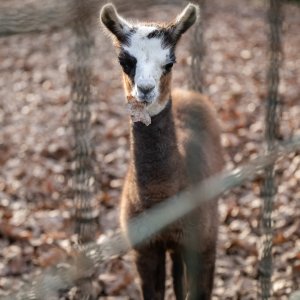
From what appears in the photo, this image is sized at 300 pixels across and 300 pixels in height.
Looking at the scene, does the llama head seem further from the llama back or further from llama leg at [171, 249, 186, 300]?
llama leg at [171, 249, 186, 300]

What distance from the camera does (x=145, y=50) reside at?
3.21 m

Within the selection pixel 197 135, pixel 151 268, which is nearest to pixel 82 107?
pixel 151 268

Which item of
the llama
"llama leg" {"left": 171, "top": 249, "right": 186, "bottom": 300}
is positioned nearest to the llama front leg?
the llama

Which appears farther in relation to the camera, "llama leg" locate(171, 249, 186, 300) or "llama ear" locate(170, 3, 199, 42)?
"llama leg" locate(171, 249, 186, 300)

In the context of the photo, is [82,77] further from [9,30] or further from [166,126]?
[166,126]

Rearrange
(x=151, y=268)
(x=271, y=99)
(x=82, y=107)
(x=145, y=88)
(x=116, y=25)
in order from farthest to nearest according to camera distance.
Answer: (x=151, y=268)
(x=116, y=25)
(x=145, y=88)
(x=271, y=99)
(x=82, y=107)

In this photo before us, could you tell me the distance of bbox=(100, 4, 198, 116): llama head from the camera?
3.11 metres

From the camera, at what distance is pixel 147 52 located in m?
3.21

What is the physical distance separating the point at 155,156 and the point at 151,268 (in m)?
0.56

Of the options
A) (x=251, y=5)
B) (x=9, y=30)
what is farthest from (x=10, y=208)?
(x=251, y=5)

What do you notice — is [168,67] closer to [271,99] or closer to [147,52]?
[147,52]

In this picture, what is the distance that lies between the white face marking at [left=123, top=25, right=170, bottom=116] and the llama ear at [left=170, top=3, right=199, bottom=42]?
0.34 ft

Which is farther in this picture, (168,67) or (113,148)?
(113,148)

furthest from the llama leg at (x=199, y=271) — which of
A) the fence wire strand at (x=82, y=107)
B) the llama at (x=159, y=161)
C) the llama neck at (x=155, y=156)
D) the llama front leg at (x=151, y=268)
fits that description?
the fence wire strand at (x=82, y=107)
